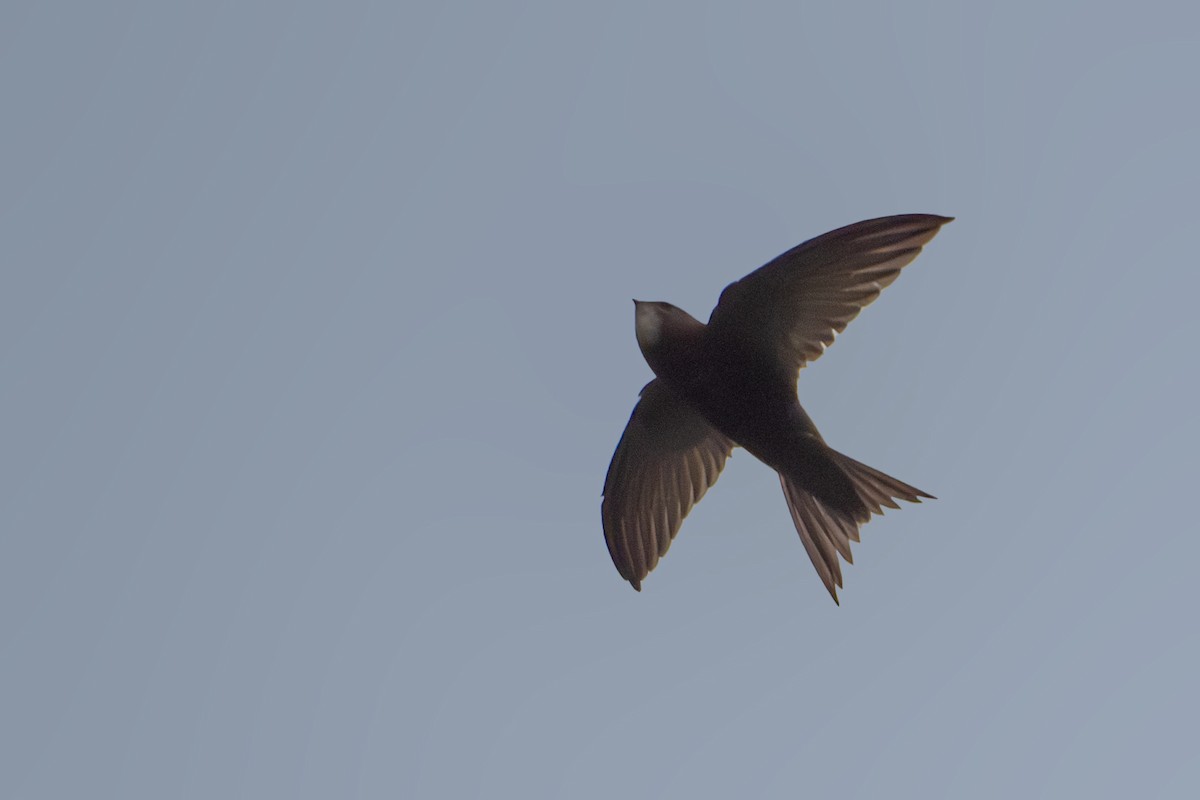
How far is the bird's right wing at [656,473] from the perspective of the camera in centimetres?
542

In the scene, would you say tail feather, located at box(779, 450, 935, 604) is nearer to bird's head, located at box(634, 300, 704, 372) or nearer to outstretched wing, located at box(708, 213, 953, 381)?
outstretched wing, located at box(708, 213, 953, 381)

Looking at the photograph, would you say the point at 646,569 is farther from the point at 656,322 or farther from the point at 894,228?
the point at 894,228

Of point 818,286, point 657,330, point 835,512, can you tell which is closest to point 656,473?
point 835,512

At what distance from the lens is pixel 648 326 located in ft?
15.4

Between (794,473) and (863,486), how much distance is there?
0.78ft

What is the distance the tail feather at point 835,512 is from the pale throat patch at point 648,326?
0.72 m

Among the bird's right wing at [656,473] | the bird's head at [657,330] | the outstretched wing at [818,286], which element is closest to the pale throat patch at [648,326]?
the bird's head at [657,330]

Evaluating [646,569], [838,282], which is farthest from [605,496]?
[838,282]

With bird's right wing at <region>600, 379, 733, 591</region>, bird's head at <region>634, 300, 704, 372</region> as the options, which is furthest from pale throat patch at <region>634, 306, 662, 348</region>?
bird's right wing at <region>600, 379, 733, 591</region>

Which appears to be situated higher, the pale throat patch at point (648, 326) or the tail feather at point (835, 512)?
the pale throat patch at point (648, 326)

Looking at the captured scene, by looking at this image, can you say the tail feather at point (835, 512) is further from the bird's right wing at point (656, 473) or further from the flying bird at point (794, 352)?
the bird's right wing at point (656, 473)

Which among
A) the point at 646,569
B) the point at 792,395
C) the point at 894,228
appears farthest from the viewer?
Answer: the point at 646,569

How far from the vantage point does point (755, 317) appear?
→ 481cm

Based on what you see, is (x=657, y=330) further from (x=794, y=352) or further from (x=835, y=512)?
(x=835, y=512)
